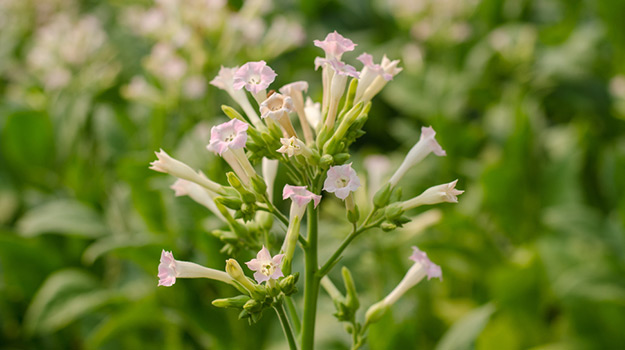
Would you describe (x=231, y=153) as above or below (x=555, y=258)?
above

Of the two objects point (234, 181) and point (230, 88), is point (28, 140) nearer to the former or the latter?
point (230, 88)

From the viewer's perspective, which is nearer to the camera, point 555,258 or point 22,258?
point 555,258

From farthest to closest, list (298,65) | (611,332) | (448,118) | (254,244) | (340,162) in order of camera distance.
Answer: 1. (298,65)
2. (448,118)
3. (611,332)
4. (254,244)
5. (340,162)

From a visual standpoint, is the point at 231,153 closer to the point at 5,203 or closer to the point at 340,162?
the point at 340,162

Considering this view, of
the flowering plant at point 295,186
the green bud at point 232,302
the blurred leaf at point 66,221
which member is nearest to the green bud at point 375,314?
the flowering plant at point 295,186

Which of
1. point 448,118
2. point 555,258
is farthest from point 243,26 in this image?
point 555,258

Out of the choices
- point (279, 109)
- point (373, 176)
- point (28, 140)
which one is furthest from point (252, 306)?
point (28, 140)
